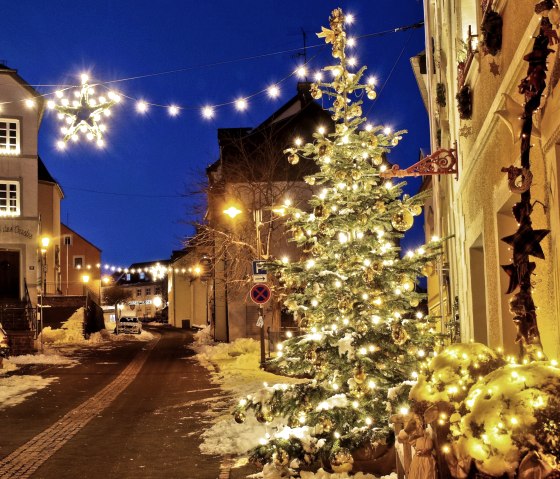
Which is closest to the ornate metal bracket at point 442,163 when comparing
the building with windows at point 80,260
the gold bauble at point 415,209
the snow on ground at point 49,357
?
the gold bauble at point 415,209

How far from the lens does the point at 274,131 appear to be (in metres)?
35.9

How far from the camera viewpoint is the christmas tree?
7730 millimetres

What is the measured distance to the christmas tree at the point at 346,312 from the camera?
7730 mm

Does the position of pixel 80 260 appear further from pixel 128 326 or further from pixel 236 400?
pixel 236 400

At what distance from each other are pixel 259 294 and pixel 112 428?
7.50 meters

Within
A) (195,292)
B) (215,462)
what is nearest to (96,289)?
(195,292)

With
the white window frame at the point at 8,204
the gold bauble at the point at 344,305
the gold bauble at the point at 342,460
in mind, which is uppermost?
the white window frame at the point at 8,204

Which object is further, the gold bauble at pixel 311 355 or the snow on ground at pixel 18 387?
the snow on ground at pixel 18 387

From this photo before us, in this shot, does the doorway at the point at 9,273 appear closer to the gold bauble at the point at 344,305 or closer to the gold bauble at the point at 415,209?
the gold bauble at the point at 344,305

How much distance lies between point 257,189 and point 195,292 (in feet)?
119

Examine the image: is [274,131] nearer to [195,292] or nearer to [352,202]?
[352,202]

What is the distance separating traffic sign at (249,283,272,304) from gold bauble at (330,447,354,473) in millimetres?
11492

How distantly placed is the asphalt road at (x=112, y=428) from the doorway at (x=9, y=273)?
14973 mm

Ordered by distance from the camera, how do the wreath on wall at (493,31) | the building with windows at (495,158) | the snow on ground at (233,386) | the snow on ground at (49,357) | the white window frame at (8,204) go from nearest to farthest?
1. the building with windows at (495,158)
2. the wreath on wall at (493,31)
3. the snow on ground at (233,386)
4. the snow on ground at (49,357)
5. the white window frame at (8,204)
